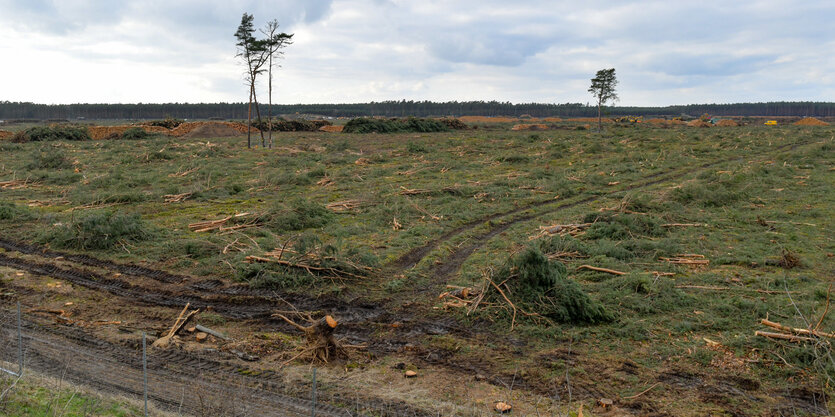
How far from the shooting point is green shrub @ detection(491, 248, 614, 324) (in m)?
7.72

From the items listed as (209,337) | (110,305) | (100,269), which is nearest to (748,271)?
(209,337)

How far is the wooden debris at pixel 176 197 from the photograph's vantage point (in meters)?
17.2

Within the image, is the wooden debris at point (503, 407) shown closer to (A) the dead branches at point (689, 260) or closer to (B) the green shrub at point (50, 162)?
(A) the dead branches at point (689, 260)

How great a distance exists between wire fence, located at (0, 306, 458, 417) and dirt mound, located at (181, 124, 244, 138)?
148ft

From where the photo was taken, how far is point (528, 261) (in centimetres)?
830

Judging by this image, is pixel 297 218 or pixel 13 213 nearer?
pixel 297 218

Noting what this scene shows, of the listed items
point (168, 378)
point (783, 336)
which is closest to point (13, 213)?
point (168, 378)

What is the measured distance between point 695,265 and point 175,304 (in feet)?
30.1

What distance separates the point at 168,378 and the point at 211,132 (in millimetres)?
48632

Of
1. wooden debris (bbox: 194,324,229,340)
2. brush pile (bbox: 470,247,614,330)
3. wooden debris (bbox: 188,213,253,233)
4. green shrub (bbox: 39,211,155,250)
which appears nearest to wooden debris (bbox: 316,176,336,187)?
wooden debris (bbox: 188,213,253,233)

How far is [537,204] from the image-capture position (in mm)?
16984

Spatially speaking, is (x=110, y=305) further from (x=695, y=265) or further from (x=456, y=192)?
(x=456, y=192)

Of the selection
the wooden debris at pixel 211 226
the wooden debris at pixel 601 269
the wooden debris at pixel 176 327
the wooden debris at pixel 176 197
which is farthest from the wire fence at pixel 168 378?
the wooden debris at pixel 176 197

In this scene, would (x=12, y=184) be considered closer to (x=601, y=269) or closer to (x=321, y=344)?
(x=321, y=344)
